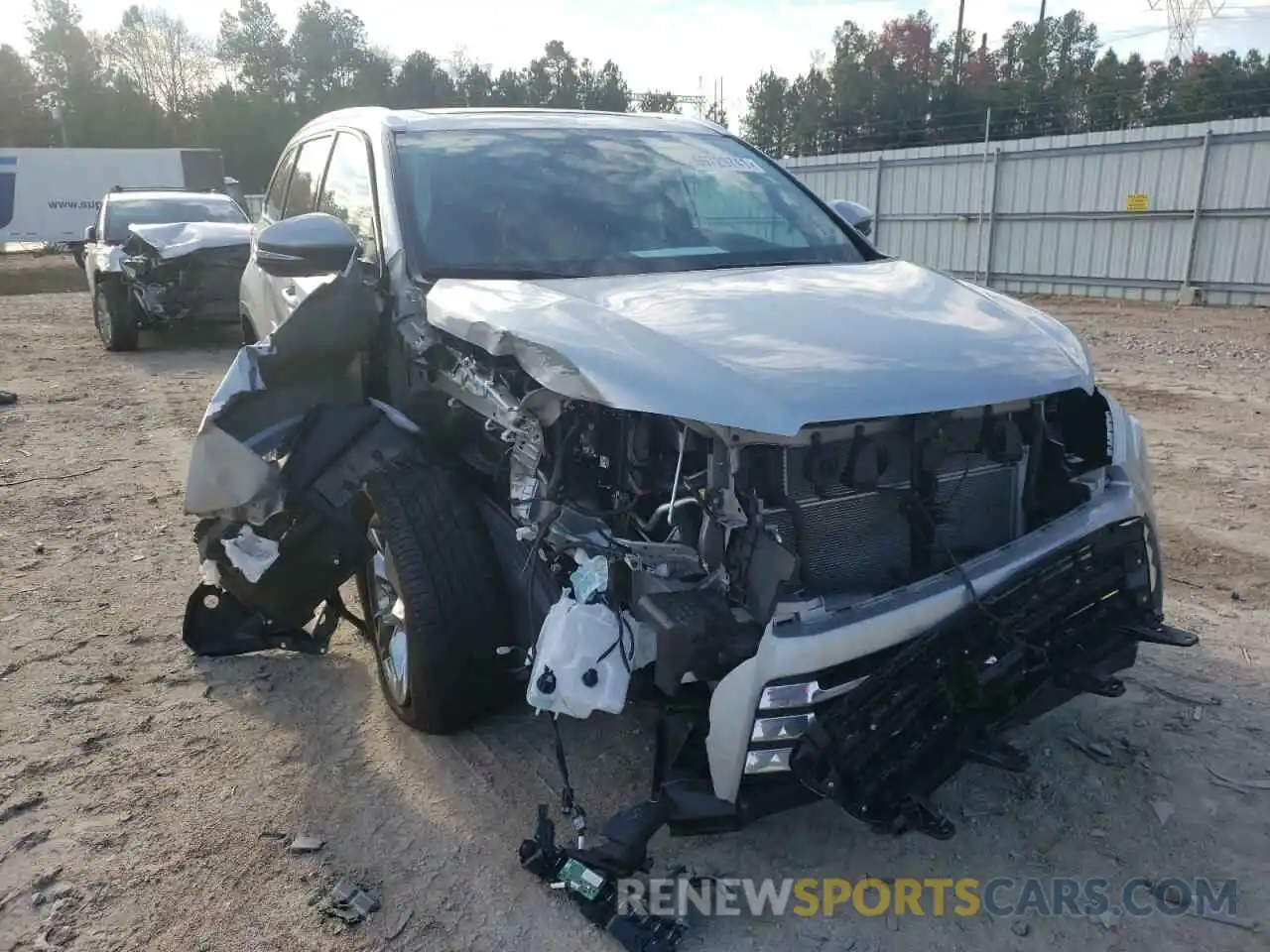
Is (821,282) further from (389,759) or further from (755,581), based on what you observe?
(389,759)

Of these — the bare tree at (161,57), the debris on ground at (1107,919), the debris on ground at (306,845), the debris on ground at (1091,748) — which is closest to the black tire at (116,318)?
the debris on ground at (306,845)

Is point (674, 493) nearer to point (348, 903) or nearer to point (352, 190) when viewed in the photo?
point (348, 903)

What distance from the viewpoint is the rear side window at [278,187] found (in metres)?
5.50

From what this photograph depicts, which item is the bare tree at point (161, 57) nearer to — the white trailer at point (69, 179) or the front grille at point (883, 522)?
the white trailer at point (69, 179)

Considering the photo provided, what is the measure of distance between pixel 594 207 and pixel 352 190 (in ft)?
3.79

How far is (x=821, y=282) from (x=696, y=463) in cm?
92

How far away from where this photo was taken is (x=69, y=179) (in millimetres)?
28875

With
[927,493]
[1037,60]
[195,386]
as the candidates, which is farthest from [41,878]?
[1037,60]

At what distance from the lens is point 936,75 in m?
38.3

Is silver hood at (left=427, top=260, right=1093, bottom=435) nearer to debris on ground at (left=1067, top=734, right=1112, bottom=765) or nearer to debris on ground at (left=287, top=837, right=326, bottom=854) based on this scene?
debris on ground at (left=1067, top=734, right=1112, bottom=765)

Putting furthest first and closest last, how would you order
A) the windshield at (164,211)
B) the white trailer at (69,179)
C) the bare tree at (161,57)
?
1. the bare tree at (161,57)
2. the white trailer at (69,179)
3. the windshield at (164,211)

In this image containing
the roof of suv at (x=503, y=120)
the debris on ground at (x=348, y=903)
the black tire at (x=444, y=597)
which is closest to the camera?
the debris on ground at (x=348, y=903)

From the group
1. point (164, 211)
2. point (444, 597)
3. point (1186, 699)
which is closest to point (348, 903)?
point (444, 597)

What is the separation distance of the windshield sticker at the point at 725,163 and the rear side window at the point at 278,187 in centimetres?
251
